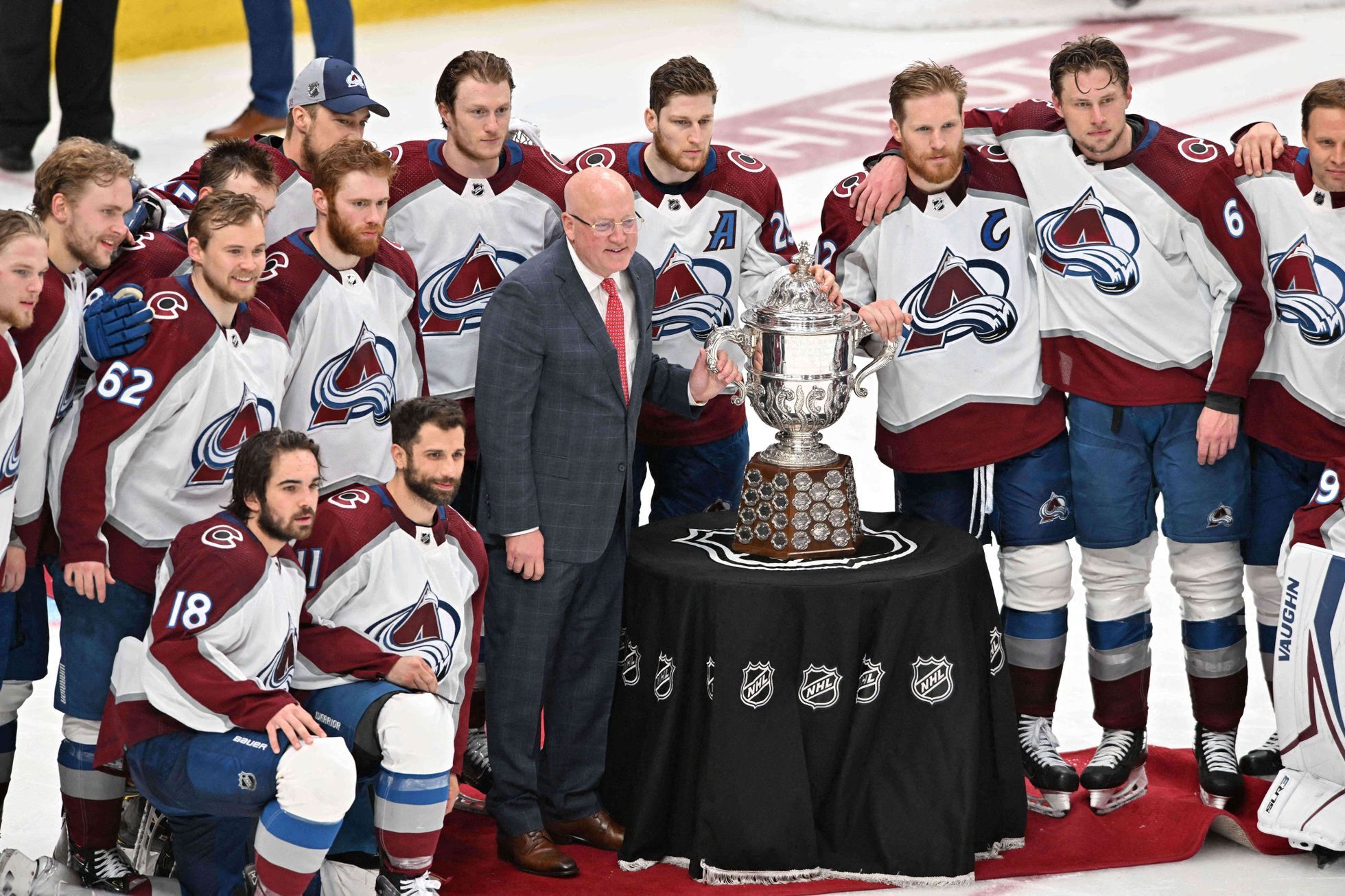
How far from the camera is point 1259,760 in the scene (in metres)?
4.11

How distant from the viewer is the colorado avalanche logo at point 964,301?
3943 mm

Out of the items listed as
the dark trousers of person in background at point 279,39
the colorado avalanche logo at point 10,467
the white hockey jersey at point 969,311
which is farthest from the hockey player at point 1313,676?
the dark trousers of person in background at point 279,39

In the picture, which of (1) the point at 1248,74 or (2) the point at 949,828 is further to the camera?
(1) the point at 1248,74

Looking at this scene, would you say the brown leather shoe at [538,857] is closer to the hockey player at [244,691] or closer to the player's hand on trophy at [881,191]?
the hockey player at [244,691]

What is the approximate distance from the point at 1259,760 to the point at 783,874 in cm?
109

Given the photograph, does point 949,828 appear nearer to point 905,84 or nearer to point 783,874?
point 783,874

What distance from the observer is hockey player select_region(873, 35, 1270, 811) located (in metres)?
3.83

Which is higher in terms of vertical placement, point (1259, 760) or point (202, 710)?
point (202, 710)

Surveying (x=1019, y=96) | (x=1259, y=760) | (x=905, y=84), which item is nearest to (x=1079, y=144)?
(x=905, y=84)

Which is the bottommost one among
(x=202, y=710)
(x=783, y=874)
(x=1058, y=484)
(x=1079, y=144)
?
(x=783, y=874)

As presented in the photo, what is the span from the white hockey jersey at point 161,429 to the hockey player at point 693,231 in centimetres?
85

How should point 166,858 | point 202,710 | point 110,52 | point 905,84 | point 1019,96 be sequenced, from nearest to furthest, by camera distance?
point 202,710 → point 166,858 → point 905,84 → point 110,52 → point 1019,96

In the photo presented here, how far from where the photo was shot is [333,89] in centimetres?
411

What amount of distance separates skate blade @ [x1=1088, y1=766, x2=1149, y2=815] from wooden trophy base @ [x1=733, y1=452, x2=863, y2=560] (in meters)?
0.74
